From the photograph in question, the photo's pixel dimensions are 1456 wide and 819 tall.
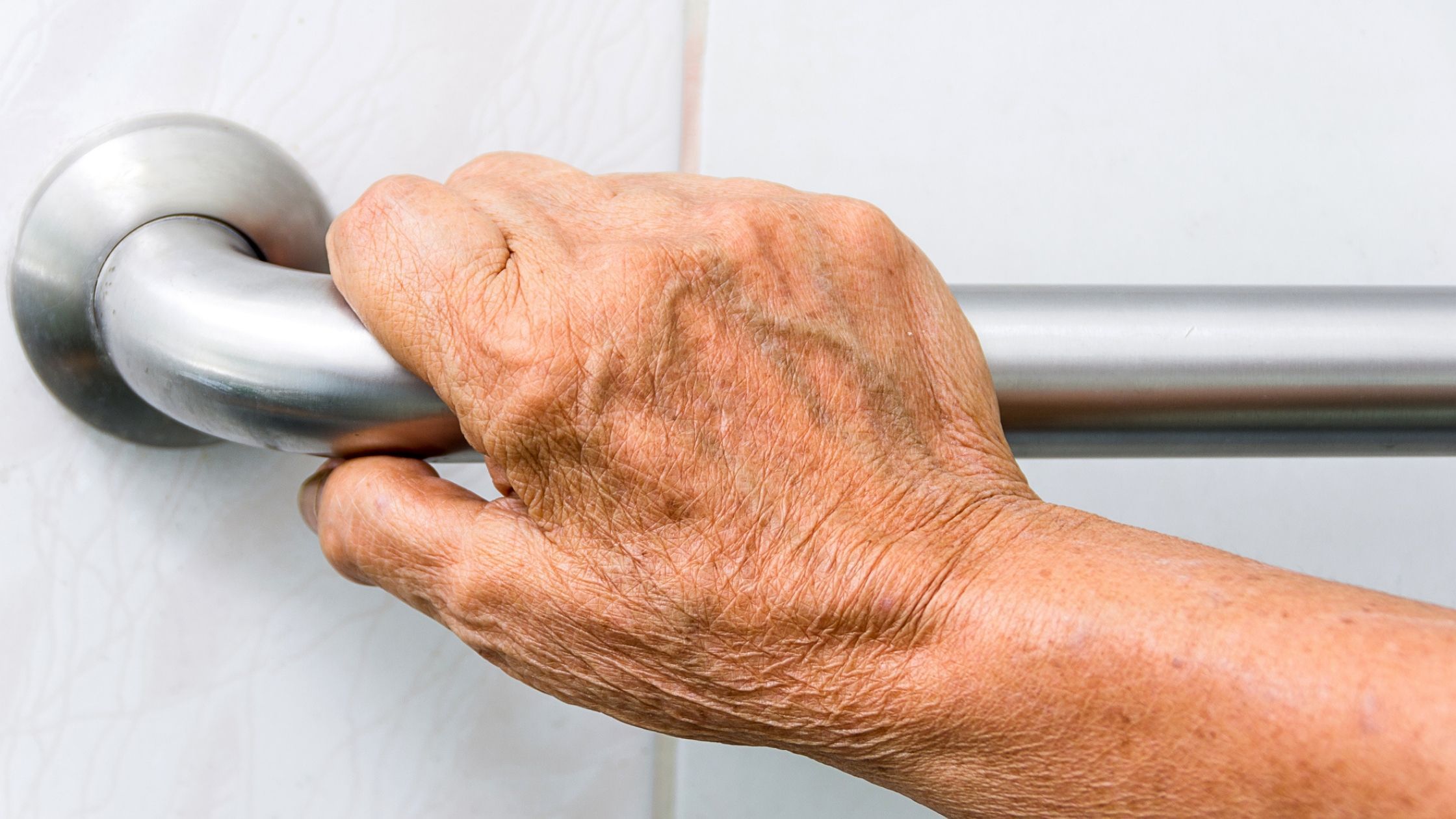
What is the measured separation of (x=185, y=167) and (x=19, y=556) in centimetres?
12

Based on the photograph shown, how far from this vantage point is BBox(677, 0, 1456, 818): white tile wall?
1.22 ft

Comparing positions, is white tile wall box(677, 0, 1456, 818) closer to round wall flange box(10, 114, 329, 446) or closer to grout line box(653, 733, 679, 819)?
grout line box(653, 733, 679, 819)

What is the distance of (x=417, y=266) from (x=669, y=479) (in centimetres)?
7

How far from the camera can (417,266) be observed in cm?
22

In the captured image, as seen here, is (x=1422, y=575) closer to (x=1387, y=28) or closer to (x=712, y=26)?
(x=1387, y=28)

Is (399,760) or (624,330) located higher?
(624,330)

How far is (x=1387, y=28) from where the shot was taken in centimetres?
42

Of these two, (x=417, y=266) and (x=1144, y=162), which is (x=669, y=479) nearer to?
(x=417, y=266)

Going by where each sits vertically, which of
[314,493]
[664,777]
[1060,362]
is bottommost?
[664,777]

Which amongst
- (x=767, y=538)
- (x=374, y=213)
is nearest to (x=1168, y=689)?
(x=767, y=538)

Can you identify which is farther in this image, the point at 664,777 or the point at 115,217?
the point at 664,777

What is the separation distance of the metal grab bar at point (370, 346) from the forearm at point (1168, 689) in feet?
0.14

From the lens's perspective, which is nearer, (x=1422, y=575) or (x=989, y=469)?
(x=989, y=469)

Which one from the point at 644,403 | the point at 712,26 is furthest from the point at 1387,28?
the point at 644,403
